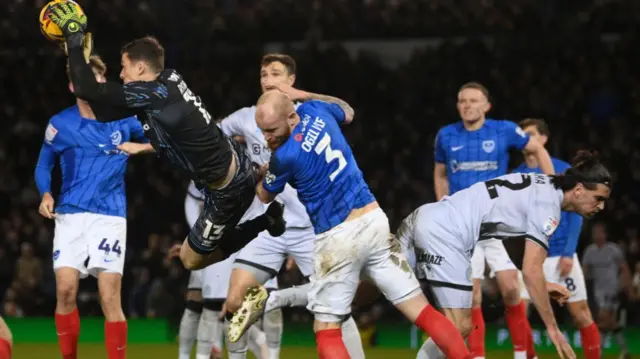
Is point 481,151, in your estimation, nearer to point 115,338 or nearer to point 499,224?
point 499,224

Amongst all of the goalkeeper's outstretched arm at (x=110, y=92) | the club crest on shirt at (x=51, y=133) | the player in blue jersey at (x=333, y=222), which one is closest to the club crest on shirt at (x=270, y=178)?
the player in blue jersey at (x=333, y=222)

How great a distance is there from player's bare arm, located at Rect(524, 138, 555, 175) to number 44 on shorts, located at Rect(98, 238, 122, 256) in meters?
3.48

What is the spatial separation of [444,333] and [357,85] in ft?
39.6

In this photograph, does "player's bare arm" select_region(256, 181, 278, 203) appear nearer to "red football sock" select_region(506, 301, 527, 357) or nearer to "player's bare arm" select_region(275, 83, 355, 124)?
"player's bare arm" select_region(275, 83, 355, 124)

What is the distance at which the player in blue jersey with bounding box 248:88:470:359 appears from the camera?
6.34 meters

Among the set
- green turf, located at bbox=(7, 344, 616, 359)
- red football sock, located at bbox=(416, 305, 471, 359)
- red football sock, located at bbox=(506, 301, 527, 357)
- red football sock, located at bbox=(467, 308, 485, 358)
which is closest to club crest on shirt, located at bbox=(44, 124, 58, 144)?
red football sock, located at bbox=(416, 305, 471, 359)

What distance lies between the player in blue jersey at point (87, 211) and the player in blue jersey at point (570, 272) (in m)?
3.63

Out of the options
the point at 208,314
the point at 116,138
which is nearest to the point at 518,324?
the point at 208,314

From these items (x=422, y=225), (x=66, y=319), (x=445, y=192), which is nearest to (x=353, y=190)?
(x=422, y=225)

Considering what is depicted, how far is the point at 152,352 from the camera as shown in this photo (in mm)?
12406

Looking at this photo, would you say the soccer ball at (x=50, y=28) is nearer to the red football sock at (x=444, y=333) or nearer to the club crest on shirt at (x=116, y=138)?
the club crest on shirt at (x=116, y=138)

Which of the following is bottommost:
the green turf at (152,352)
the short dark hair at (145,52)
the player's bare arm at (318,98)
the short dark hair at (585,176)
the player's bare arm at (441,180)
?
the green turf at (152,352)

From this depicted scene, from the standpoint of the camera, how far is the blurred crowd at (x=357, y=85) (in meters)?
15.4

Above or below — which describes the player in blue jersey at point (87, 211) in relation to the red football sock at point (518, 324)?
above
